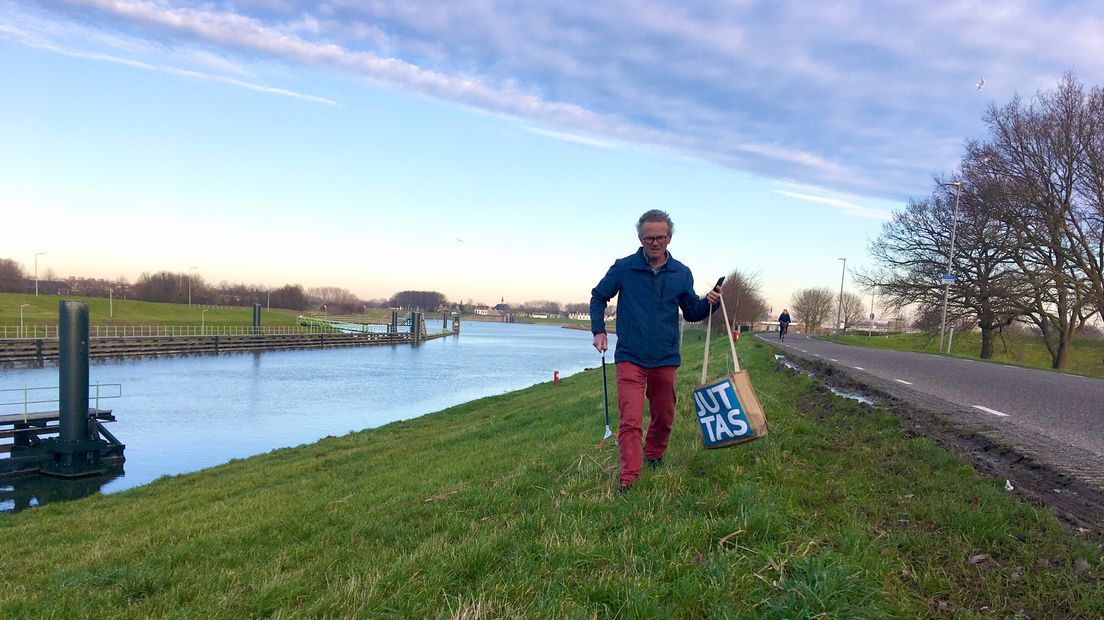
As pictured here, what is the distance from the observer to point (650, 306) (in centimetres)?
458

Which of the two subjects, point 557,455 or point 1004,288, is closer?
point 557,455

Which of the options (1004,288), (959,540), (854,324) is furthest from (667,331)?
(854,324)

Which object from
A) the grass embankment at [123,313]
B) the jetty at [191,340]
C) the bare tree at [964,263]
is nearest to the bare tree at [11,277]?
the grass embankment at [123,313]

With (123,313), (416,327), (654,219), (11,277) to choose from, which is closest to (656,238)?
(654,219)

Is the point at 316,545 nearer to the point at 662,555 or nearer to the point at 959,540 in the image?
the point at 662,555

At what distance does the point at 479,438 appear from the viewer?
12125 millimetres

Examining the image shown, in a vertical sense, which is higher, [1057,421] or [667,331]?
[667,331]

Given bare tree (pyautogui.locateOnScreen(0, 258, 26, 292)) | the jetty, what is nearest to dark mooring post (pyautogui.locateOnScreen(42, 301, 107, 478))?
the jetty

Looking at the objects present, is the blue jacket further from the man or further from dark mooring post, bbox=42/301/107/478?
dark mooring post, bbox=42/301/107/478

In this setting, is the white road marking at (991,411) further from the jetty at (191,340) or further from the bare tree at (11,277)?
the bare tree at (11,277)

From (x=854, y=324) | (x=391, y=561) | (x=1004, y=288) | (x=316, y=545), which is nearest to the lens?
(x=391, y=561)

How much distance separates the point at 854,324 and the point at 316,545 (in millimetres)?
87483

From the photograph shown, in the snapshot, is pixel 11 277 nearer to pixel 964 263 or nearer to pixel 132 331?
pixel 132 331

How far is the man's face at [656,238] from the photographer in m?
4.54
